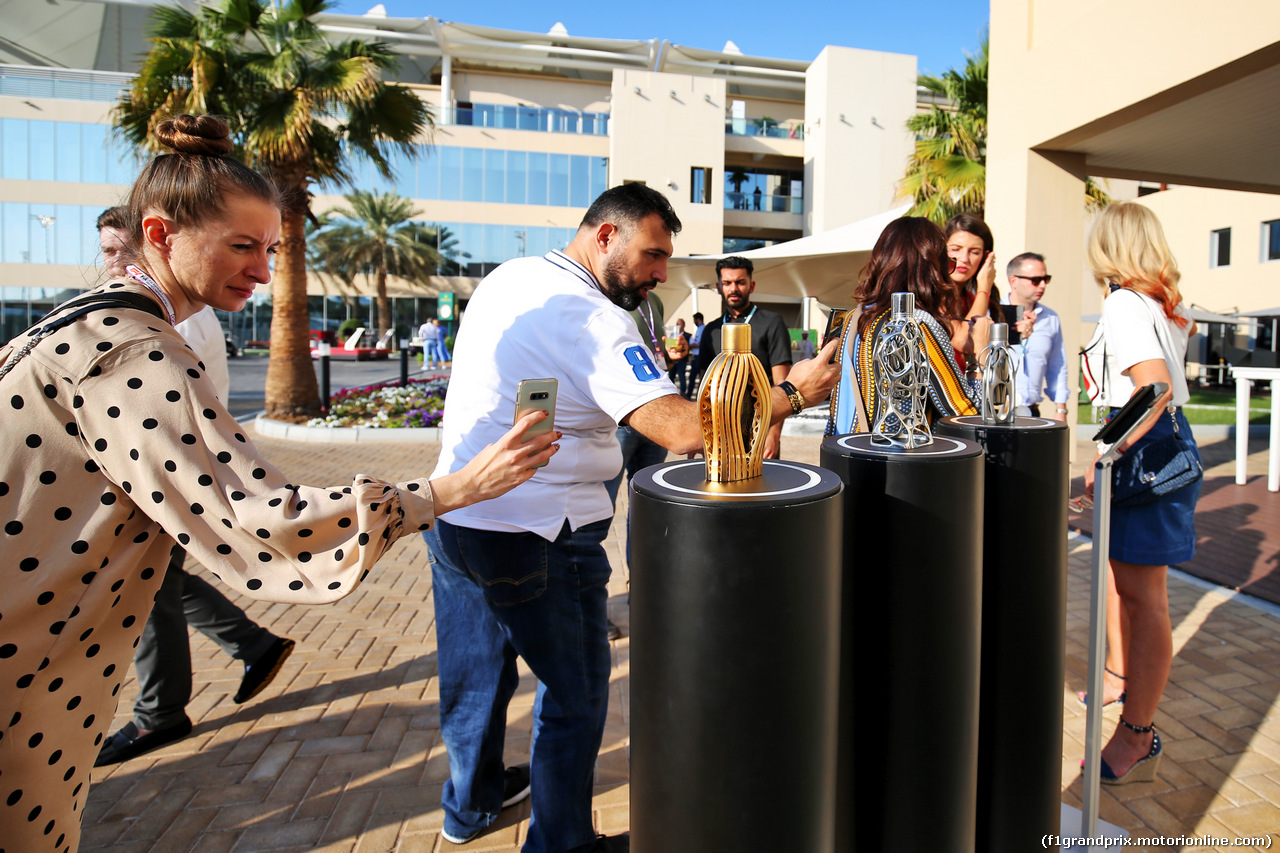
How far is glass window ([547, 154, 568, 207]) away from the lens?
4031 cm

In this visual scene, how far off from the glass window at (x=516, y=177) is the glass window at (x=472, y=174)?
1.34 m

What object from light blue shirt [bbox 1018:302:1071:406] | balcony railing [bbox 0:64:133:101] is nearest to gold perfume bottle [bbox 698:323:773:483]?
light blue shirt [bbox 1018:302:1071:406]

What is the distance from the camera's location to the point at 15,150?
3650cm

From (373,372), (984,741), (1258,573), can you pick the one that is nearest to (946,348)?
(984,741)

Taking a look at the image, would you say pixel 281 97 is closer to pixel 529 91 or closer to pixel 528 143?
pixel 528 143

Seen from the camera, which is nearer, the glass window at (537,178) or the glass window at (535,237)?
the glass window at (537,178)

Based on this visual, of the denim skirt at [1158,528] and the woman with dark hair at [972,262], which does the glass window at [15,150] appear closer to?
the woman with dark hair at [972,262]

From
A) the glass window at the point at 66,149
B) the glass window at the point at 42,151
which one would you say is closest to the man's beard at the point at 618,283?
the glass window at the point at 66,149

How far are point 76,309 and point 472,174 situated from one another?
41.6 metres

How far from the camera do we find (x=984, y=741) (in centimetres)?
214

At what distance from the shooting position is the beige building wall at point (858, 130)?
1529 inches

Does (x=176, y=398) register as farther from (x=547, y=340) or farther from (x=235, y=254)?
(x=547, y=340)

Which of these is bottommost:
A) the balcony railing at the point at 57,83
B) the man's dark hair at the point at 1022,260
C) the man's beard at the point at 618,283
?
the man's beard at the point at 618,283

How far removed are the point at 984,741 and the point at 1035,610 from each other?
0.38 meters
